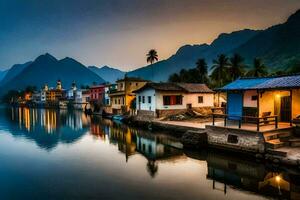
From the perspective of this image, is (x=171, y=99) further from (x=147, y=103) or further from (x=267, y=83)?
(x=267, y=83)

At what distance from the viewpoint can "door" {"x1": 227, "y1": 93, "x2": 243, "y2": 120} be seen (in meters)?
25.3

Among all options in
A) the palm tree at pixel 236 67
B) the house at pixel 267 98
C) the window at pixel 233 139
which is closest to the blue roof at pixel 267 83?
the house at pixel 267 98

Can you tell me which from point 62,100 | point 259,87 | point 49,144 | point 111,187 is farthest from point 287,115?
point 62,100

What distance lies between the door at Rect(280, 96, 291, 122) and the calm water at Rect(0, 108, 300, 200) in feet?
21.3

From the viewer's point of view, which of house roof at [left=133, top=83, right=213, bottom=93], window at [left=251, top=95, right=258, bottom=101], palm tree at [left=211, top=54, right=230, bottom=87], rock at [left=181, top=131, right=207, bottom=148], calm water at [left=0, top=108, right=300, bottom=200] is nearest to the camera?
calm water at [left=0, top=108, right=300, bottom=200]

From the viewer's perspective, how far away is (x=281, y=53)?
15950 cm

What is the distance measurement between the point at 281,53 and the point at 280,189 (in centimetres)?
16536

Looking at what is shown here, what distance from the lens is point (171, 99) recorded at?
42781mm

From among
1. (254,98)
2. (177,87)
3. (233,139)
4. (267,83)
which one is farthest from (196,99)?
(233,139)

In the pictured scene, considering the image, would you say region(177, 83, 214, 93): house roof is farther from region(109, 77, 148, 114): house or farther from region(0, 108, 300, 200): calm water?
region(0, 108, 300, 200): calm water

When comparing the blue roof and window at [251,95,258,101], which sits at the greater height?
the blue roof

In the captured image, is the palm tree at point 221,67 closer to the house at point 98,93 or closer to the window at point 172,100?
the window at point 172,100

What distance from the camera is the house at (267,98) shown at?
2237 centimetres

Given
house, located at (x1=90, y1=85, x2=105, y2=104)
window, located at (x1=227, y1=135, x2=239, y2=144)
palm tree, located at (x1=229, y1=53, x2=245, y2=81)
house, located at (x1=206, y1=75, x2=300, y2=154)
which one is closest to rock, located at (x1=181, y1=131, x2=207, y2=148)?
house, located at (x1=206, y1=75, x2=300, y2=154)
